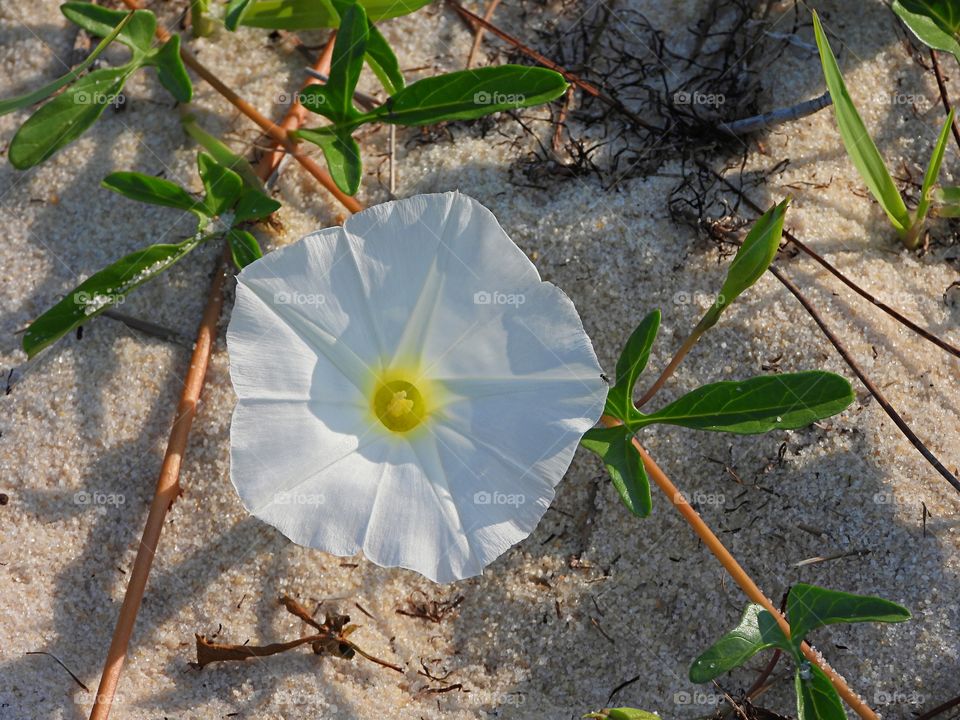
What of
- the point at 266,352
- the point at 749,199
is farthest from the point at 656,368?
the point at 266,352

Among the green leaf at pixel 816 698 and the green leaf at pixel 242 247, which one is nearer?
the green leaf at pixel 816 698

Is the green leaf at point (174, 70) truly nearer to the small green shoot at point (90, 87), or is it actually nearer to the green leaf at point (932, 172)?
the small green shoot at point (90, 87)

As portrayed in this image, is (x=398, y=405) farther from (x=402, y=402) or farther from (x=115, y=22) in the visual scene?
Answer: (x=115, y=22)

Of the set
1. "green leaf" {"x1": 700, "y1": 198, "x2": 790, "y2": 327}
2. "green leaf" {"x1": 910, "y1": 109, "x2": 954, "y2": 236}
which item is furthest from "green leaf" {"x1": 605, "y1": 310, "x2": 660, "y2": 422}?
"green leaf" {"x1": 910, "y1": 109, "x2": 954, "y2": 236}

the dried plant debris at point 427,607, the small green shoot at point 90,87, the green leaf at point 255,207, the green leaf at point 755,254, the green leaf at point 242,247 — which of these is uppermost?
the small green shoot at point 90,87

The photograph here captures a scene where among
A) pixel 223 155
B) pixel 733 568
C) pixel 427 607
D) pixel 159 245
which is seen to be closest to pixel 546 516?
pixel 427 607

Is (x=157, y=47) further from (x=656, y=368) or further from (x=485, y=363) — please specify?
(x=656, y=368)

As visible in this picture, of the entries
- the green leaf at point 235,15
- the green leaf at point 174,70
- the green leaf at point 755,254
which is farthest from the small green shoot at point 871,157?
the green leaf at point 174,70

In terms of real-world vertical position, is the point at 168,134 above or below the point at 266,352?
above
